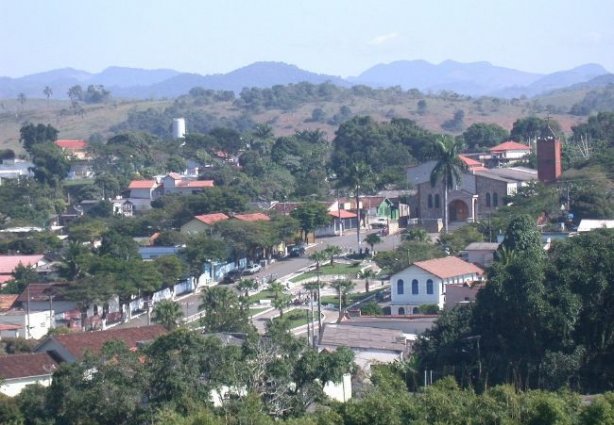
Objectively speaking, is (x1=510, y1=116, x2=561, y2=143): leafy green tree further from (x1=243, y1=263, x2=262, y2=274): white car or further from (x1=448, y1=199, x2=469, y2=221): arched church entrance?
(x1=243, y1=263, x2=262, y2=274): white car

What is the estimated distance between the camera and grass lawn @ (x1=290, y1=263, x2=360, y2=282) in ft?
141

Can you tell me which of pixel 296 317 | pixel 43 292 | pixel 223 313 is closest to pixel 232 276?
pixel 43 292

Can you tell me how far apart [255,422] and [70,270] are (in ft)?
71.7

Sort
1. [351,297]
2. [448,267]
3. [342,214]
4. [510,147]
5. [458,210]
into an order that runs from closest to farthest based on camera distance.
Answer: [448,267] < [351,297] < [458,210] < [342,214] < [510,147]

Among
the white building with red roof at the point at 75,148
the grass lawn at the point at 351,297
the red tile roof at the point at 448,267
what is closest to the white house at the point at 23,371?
the grass lawn at the point at 351,297

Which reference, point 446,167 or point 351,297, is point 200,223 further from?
point 351,297

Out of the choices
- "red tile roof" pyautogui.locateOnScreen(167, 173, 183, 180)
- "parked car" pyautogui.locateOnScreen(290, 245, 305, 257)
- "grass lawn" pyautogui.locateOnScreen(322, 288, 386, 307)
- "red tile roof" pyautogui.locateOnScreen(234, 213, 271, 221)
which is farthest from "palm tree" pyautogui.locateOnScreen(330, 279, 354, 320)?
"red tile roof" pyautogui.locateOnScreen(167, 173, 183, 180)

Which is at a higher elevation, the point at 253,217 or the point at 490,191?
the point at 490,191

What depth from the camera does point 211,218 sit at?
50781 millimetres

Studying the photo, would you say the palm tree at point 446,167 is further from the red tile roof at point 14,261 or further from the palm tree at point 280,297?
the red tile roof at point 14,261

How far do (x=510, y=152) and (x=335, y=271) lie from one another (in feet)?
89.9

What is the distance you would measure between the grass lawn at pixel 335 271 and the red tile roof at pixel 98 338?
13.2m

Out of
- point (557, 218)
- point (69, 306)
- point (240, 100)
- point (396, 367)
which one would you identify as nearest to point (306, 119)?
point (240, 100)

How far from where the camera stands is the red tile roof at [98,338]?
91.6ft
